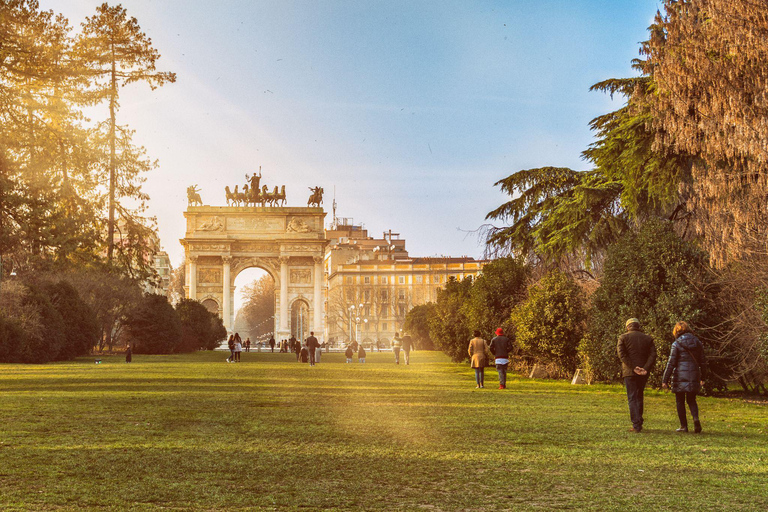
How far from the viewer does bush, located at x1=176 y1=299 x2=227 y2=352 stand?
178 ft

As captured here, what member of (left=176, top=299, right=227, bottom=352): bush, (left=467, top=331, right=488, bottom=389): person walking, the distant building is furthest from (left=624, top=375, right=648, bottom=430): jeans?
the distant building

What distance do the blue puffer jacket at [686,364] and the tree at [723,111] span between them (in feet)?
14.5

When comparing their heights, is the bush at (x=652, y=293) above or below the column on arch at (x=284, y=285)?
below

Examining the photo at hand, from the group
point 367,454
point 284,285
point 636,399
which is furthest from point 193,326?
point 367,454

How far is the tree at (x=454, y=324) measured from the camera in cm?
3522

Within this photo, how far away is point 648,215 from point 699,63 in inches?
238

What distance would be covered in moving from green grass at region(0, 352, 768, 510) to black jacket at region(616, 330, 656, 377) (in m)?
0.88

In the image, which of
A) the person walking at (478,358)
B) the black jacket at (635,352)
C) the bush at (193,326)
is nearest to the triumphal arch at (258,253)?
the bush at (193,326)

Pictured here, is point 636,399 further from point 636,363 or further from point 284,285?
point 284,285

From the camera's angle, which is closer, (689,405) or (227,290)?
(689,405)

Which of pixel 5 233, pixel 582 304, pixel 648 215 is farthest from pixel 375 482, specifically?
pixel 582 304

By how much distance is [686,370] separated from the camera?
10.8m

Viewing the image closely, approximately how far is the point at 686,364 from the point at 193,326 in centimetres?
4851

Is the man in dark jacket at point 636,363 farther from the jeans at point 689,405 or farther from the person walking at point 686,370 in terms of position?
the jeans at point 689,405
